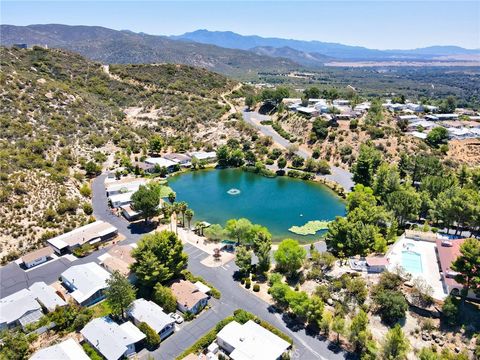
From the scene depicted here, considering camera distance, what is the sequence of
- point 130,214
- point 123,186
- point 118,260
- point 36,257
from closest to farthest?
point 118,260
point 36,257
point 130,214
point 123,186

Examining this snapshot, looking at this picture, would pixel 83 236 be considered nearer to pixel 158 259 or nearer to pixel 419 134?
pixel 158 259

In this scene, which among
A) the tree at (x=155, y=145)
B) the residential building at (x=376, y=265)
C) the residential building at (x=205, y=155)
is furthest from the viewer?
the tree at (x=155, y=145)

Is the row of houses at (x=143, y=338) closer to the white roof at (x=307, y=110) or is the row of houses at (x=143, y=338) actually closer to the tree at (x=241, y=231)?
the tree at (x=241, y=231)

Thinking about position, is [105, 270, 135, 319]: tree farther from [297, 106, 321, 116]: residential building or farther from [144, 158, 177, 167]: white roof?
[297, 106, 321, 116]: residential building

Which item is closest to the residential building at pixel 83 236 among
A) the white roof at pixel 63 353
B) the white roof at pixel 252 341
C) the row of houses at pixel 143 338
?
the row of houses at pixel 143 338

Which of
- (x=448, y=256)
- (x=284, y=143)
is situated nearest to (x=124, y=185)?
(x=284, y=143)

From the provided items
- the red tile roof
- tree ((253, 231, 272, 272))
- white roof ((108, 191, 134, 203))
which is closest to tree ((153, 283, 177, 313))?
tree ((253, 231, 272, 272))

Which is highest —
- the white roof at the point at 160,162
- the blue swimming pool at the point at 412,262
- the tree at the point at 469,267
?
the tree at the point at 469,267
